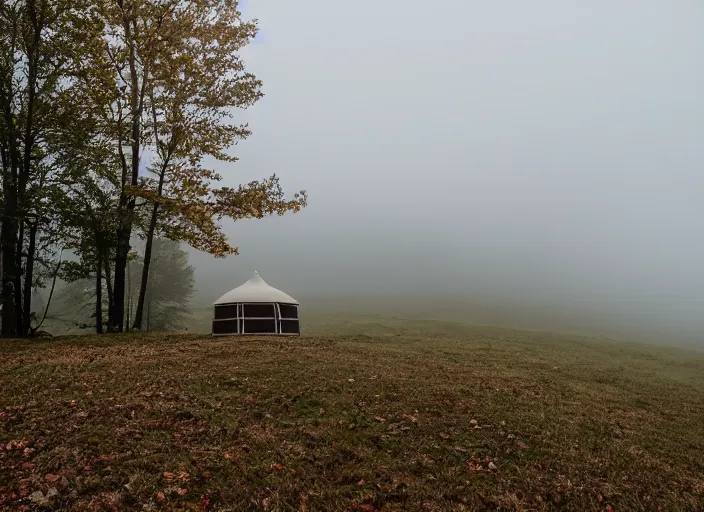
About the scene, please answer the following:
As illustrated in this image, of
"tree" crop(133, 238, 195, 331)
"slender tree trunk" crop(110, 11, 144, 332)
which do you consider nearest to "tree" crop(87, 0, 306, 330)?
"slender tree trunk" crop(110, 11, 144, 332)

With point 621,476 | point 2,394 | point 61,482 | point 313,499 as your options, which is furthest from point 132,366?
point 621,476

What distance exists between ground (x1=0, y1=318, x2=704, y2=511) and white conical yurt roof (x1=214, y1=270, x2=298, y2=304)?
32.1 ft

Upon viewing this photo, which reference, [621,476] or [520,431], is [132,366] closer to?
[520,431]

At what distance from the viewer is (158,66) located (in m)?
22.0

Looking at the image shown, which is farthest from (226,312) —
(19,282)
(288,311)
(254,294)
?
(19,282)

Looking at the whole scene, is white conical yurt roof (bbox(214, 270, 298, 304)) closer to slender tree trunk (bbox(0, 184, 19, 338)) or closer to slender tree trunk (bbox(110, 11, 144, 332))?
slender tree trunk (bbox(110, 11, 144, 332))

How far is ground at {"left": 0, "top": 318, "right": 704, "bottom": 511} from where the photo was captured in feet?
21.1

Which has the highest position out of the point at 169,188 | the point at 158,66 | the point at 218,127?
the point at 158,66

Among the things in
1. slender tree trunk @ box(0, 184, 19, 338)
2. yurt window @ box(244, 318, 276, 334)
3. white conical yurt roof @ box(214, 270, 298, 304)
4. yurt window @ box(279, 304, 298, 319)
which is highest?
slender tree trunk @ box(0, 184, 19, 338)

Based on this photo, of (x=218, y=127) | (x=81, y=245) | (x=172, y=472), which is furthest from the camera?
(x=218, y=127)

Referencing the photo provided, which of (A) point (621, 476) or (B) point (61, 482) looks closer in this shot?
(B) point (61, 482)

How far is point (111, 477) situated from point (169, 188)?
1838 centimetres

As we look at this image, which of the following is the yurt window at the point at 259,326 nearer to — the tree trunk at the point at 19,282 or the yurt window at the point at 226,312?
the yurt window at the point at 226,312

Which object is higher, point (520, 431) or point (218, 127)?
point (218, 127)
